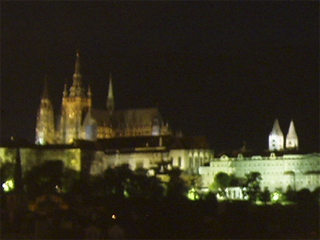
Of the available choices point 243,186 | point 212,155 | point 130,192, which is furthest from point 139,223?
point 212,155

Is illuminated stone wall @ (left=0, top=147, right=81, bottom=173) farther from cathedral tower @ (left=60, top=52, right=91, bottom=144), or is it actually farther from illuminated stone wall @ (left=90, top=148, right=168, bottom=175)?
cathedral tower @ (left=60, top=52, right=91, bottom=144)

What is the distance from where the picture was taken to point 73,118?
9688 centimetres

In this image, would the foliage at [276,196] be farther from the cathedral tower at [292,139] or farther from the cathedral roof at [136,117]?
the cathedral roof at [136,117]

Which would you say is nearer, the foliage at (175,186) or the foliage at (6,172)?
the foliage at (175,186)

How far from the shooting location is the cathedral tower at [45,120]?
96.2 m

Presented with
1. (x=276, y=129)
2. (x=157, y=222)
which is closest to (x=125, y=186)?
(x=157, y=222)

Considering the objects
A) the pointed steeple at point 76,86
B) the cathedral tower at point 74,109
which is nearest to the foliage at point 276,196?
the cathedral tower at point 74,109

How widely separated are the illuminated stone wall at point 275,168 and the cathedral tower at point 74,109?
14.6m

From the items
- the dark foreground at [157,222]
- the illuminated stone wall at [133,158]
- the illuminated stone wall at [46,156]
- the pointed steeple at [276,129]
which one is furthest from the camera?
the pointed steeple at [276,129]

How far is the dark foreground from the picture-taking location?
39.1 metres

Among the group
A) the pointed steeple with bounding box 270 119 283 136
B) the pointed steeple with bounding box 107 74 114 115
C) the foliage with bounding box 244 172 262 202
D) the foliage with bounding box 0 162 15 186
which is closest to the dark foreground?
the foliage with bounding box 0 162 15 186

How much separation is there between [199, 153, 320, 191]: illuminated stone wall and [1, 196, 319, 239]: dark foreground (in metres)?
34.0

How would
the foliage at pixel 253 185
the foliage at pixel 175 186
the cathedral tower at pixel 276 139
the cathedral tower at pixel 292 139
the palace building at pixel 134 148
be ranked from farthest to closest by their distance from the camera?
the cathedral tower at pixel 276 139
the cathedral tower at pixel 292 139
the palace building at pixel 134 148
the foliage at pixel 253 185
the foliage at pixel 175 186

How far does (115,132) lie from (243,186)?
77.8 ft
